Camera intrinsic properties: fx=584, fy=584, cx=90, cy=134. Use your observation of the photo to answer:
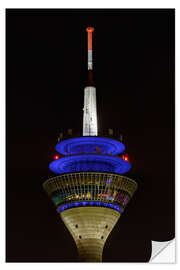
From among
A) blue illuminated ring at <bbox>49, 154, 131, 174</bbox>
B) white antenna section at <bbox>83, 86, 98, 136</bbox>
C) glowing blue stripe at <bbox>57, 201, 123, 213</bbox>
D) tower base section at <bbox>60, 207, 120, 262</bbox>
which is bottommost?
tower base section at <bbox>60, 207, 120, 262</bbox>

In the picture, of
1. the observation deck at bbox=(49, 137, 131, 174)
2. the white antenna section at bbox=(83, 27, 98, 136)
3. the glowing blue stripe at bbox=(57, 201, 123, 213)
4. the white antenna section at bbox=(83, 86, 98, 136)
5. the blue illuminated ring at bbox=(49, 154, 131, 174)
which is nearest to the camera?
the observation deck at bbox=(49, 137, 131, 174)

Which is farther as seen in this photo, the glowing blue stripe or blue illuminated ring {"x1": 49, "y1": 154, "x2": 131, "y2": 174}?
the glowing blue stripe

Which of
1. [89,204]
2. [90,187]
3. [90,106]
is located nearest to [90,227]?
[89,204]

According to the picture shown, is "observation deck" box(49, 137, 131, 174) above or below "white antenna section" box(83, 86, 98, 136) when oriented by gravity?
below

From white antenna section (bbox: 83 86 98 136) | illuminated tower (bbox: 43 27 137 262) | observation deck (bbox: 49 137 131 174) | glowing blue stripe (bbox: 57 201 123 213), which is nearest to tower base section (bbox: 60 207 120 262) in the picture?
illuminated tower (bbox: 43 27 137 262)

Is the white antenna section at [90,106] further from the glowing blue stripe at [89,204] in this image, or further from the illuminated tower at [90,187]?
the glowing blue stripe at [89,204]

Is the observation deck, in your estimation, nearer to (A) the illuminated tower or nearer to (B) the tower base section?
(A) the illuminated tower

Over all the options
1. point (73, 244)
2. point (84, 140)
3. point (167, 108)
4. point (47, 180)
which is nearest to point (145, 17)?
point (167, 108)
